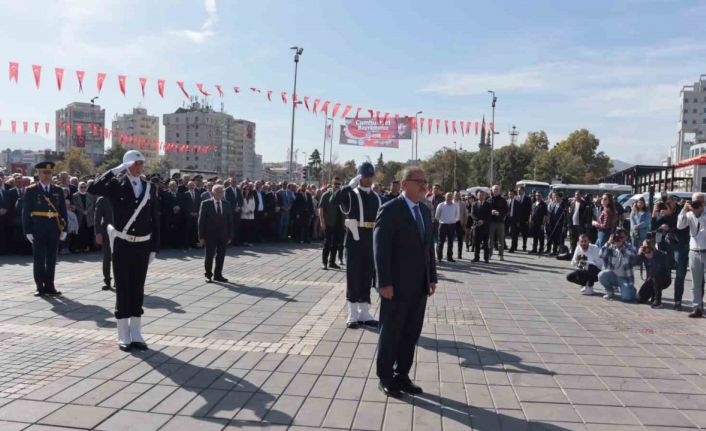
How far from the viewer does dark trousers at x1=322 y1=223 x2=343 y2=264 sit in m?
13.1

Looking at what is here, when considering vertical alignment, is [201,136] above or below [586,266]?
above

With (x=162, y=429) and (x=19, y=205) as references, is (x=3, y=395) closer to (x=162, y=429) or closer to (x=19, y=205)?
(x=162, y=429)

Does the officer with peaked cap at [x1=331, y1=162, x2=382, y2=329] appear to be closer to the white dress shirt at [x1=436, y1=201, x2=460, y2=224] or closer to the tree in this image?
the white dress shirt at [x1=436, y1=201, x2=460, y2=224]

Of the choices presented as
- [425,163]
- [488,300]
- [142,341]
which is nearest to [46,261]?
[142,341]

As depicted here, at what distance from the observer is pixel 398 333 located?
509 centimetres

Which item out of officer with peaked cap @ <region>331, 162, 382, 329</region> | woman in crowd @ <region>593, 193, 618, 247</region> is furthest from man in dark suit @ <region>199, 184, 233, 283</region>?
woman in crowd @ <region>593, 193, 618, 247</region>

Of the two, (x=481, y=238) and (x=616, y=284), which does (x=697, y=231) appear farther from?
(x=481, y=238)

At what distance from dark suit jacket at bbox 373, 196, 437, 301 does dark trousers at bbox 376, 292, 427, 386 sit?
8cm

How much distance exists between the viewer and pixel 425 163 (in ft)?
293

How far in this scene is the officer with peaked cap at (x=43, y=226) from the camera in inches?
351

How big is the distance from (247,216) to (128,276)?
11.7 meters

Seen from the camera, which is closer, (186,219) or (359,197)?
(359,197)

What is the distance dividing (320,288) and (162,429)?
20.7 feet

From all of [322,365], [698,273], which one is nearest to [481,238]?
[698,273]
